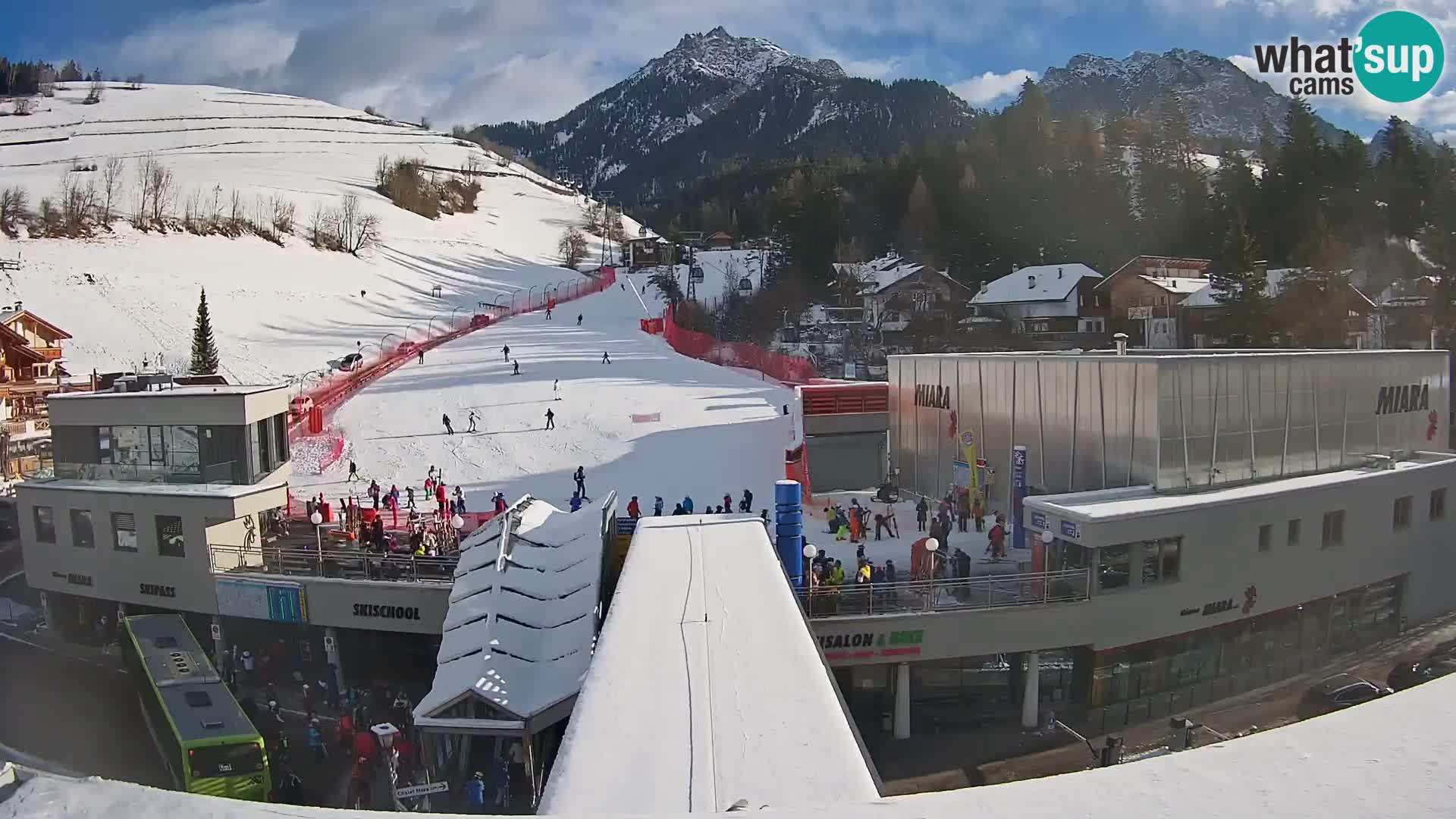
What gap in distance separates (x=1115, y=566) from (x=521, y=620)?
1018cm

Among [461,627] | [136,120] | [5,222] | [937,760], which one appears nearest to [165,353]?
[5,222]

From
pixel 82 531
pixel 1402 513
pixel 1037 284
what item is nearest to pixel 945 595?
pixel 1402 513

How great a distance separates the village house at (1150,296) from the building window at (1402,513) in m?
34.6

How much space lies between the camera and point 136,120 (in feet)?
436

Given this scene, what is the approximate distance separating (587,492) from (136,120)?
465 feet

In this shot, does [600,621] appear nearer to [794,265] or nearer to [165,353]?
[165,353]

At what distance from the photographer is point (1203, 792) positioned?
358cm

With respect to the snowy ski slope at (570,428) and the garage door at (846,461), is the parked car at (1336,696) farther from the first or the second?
the snowy ski slope at (570,428)

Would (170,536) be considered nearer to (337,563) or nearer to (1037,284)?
(337,563)

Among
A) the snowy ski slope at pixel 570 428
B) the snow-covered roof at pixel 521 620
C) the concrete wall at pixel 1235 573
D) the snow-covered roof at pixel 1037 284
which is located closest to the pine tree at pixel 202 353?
the snowy ski slope at pixel 570 428

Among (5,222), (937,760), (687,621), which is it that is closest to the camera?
(687,621)

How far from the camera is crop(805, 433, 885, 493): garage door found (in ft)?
80.0

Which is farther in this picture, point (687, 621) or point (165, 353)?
point (165, 353)

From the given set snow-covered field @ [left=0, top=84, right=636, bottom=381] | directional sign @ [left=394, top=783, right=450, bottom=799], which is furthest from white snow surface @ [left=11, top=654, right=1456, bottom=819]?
snow-covered field @ [left=0, top=84, right=636, bottom=381]
